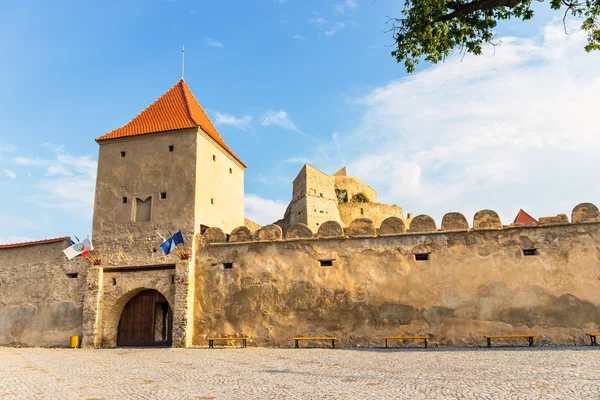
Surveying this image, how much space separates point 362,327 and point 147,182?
26.9ft

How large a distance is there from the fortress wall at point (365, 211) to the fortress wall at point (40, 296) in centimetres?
2225

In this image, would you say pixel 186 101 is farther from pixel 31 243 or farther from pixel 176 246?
pixel 31 243

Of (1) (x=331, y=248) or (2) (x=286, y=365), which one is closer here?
(2) (x=286, y=365)

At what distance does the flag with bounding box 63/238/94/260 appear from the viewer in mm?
14094

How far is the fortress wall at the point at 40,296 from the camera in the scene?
14500 millimetres

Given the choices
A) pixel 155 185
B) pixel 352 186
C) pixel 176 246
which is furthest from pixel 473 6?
pixel 352 186

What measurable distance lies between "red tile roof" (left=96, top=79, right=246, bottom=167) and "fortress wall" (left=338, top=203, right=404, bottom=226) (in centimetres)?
1807

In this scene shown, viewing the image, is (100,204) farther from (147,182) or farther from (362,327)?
(362,327)

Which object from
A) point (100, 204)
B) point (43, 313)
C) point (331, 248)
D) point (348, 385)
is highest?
point (100, 204)

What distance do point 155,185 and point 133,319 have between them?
435 centimetres

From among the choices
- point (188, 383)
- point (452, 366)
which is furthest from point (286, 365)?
point (452, 366)

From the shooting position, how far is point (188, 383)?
23.6 ft

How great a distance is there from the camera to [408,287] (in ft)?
40.3

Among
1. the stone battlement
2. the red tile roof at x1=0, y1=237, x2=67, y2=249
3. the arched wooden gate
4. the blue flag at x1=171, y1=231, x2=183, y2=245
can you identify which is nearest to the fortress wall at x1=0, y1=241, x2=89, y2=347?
the red tile roof at x1=0, y1=237, x2=67, y2=249
